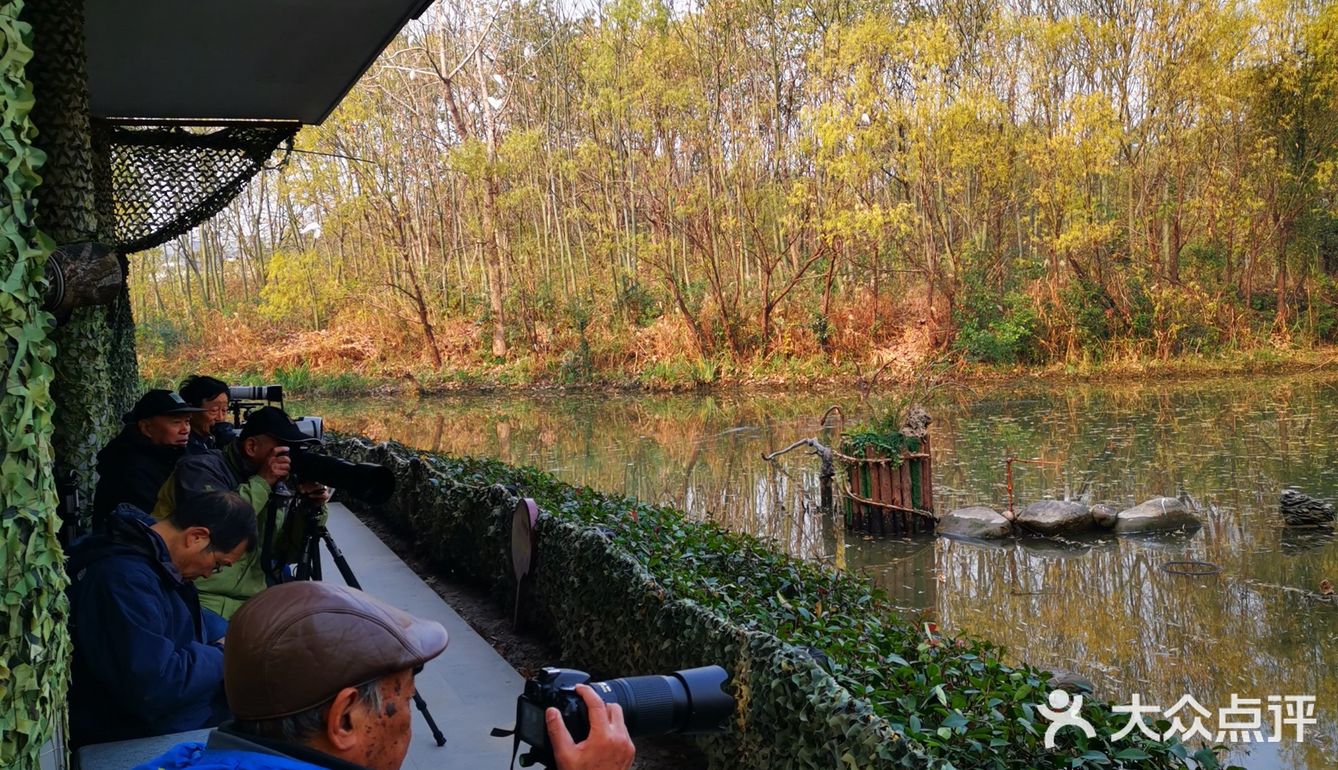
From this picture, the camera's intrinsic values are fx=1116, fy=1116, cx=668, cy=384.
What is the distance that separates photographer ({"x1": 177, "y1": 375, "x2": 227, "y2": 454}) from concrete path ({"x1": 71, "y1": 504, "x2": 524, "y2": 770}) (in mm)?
1255

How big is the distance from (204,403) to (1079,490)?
9.19 meters

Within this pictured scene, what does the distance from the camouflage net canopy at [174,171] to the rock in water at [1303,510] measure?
8.52 meters

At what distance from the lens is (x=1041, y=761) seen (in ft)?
8.30

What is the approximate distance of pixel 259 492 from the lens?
3713 millimetres

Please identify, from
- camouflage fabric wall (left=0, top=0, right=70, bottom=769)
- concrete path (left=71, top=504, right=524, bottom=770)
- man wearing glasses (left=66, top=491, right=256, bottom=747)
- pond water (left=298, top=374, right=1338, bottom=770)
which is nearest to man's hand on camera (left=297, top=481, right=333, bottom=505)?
concrete path (left=71, top=504, right=524, bottom=770)

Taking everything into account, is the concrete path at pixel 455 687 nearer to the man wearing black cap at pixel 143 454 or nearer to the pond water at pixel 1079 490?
the man wearing black cap at pixel 143 454

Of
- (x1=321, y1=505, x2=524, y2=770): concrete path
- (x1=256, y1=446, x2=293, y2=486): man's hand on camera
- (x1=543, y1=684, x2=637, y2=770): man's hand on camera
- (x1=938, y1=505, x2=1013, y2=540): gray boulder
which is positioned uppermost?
(x1=256, y1=446, x2=293, y2=486): man's hand on camera

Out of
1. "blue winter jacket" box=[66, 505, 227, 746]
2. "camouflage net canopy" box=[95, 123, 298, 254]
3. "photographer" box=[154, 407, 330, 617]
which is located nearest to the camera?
"blue winter jacket" box=[66, 505, 227, 746]

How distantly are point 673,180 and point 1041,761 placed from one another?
28.3 meters

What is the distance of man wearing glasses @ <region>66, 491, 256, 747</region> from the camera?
2.52m

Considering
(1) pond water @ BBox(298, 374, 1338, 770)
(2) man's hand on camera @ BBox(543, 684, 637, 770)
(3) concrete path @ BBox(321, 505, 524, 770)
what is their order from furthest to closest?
(1) pond water @ BBox(298, 374, 1338, 770), (3) concrete path @ BBox(321, 505, 524, 770), (2) man's hand on camera @ BBox(543, 684, 637, 770)
